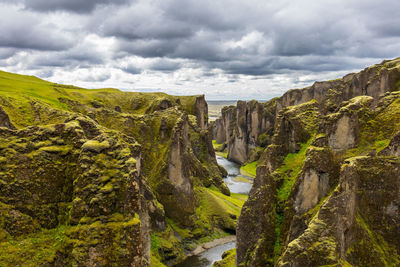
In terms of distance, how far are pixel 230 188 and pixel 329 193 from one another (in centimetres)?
7460

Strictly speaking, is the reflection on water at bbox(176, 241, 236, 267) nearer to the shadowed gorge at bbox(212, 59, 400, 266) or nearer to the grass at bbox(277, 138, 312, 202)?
the shadowed gorge at bbox(212, 59, 400, 266)

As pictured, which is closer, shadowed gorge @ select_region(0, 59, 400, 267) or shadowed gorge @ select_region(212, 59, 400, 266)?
shadowed gorge @ select_region(0, 59, 400, 267)

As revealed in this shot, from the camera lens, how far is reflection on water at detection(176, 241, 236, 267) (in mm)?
52156

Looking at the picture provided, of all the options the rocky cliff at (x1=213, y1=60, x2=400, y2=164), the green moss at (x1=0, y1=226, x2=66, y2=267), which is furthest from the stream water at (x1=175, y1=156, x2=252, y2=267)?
the green moss at (x1=0, y1=226, x2=66, y2=267)

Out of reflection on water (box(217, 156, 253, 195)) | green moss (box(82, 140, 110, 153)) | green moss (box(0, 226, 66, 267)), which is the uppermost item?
green moss (box(82, 140, 110, 153))

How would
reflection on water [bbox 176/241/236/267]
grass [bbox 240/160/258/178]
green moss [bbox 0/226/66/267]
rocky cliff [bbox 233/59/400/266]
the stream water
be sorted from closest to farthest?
green moss [bbox 0/226/66/267], rocky cliff [bbox 233/59/400/266], reflection on water [bbox 176/241/236/267], the stream water, grass [bbox 240/160/258/178]

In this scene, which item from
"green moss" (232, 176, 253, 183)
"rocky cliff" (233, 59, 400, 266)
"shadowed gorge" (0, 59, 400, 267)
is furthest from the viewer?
"green moss" (232, 176, 253, 183)

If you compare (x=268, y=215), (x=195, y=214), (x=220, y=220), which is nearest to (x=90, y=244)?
(x=268, y=215)

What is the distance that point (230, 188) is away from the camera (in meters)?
101

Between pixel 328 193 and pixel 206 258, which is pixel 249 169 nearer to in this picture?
pixel 206 258

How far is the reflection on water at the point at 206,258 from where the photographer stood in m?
52.2

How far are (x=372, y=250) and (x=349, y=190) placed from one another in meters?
5.15

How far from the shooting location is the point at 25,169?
2188 cm

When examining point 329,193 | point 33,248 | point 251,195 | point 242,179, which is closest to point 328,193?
point 329,193
